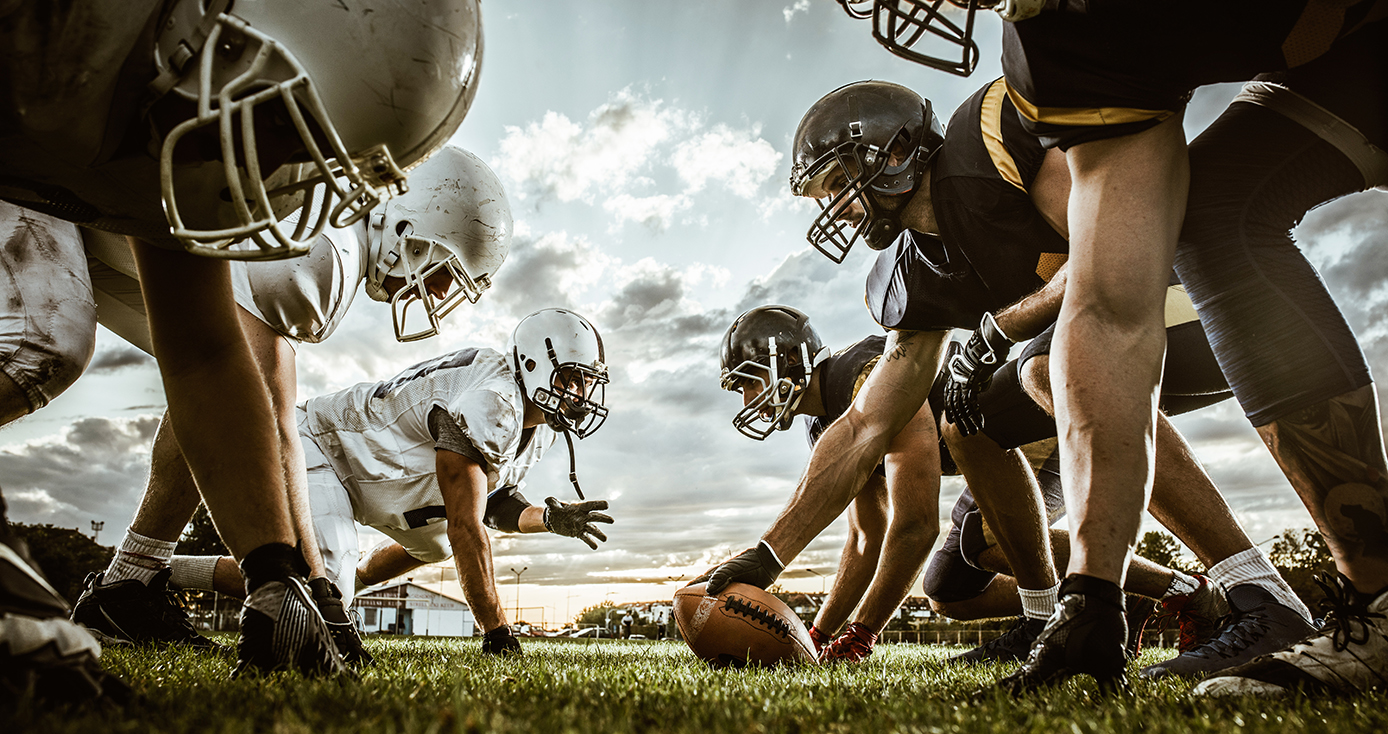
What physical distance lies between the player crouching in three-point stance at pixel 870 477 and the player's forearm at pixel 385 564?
104 inches

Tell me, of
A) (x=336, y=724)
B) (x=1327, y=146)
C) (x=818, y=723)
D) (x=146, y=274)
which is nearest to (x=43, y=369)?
(x=146, y=274)

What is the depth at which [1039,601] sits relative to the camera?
10.4 feet

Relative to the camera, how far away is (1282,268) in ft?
5.83

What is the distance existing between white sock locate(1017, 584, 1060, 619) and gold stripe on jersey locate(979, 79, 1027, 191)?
1.74m

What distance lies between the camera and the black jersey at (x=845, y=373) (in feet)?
14.5

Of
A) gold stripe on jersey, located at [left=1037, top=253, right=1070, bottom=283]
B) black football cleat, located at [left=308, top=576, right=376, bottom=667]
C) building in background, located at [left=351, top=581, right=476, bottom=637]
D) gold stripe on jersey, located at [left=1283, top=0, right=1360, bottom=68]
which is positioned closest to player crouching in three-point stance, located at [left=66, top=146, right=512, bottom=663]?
black football cleat, located at [left=308, top=576, right=376, bottom=667]

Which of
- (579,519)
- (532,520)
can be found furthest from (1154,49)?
(532,520)

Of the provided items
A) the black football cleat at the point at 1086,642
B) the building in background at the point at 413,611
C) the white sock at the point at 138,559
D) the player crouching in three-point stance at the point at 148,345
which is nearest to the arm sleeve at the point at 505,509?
the player crouching in three-point stance at the point at 148,345

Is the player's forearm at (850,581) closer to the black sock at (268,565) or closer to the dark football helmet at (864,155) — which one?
the dark football helmet at (864,155)

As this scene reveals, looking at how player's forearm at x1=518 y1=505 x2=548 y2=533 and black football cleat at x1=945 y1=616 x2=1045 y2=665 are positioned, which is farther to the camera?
player's forearm at x1=518 y1=505 x2=548 y2=533

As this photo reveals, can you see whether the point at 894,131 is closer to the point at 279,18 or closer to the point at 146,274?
the point at 279,18

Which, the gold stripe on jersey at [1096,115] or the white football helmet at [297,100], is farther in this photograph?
the gold stripe on jersey at [1096,115]

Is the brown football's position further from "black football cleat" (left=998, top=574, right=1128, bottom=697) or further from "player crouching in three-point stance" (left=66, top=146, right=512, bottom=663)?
"black football cleat" (left=998, top=574, right=1128, bottom=697)

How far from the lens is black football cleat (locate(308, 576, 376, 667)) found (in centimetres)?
214
